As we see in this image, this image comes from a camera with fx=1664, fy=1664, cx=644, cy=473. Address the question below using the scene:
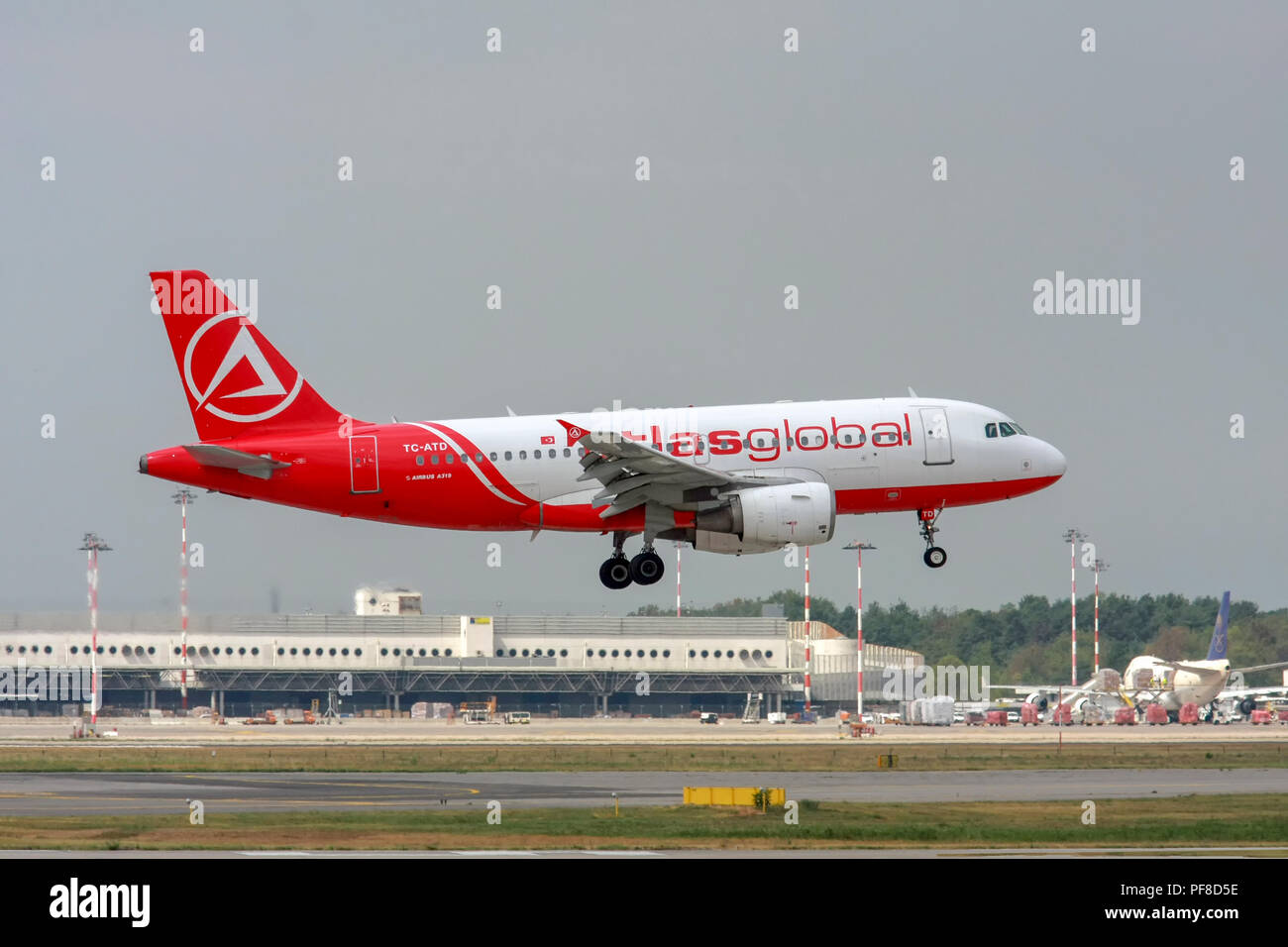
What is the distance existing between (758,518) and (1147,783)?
2051 cm

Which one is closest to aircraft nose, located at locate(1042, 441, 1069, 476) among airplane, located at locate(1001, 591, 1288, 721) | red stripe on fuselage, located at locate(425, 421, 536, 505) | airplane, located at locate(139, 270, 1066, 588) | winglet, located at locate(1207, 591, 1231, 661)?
airplane, located at locate(139, 270, 1066, 588)

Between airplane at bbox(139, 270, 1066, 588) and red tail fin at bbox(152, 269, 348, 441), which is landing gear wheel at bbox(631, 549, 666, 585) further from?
red tail fin at bbox(152, 269, 348, 441)

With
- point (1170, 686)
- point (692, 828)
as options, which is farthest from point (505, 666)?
point (692, 828)

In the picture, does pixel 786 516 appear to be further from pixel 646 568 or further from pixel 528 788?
pixel 528 788

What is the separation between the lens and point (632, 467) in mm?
52469

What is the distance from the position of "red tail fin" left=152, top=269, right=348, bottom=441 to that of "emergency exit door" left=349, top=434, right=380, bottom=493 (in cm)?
205

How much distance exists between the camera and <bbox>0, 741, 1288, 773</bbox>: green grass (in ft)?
237

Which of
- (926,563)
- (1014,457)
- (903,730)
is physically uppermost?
(1014,457)

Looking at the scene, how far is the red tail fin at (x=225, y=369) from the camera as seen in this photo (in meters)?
55.0
